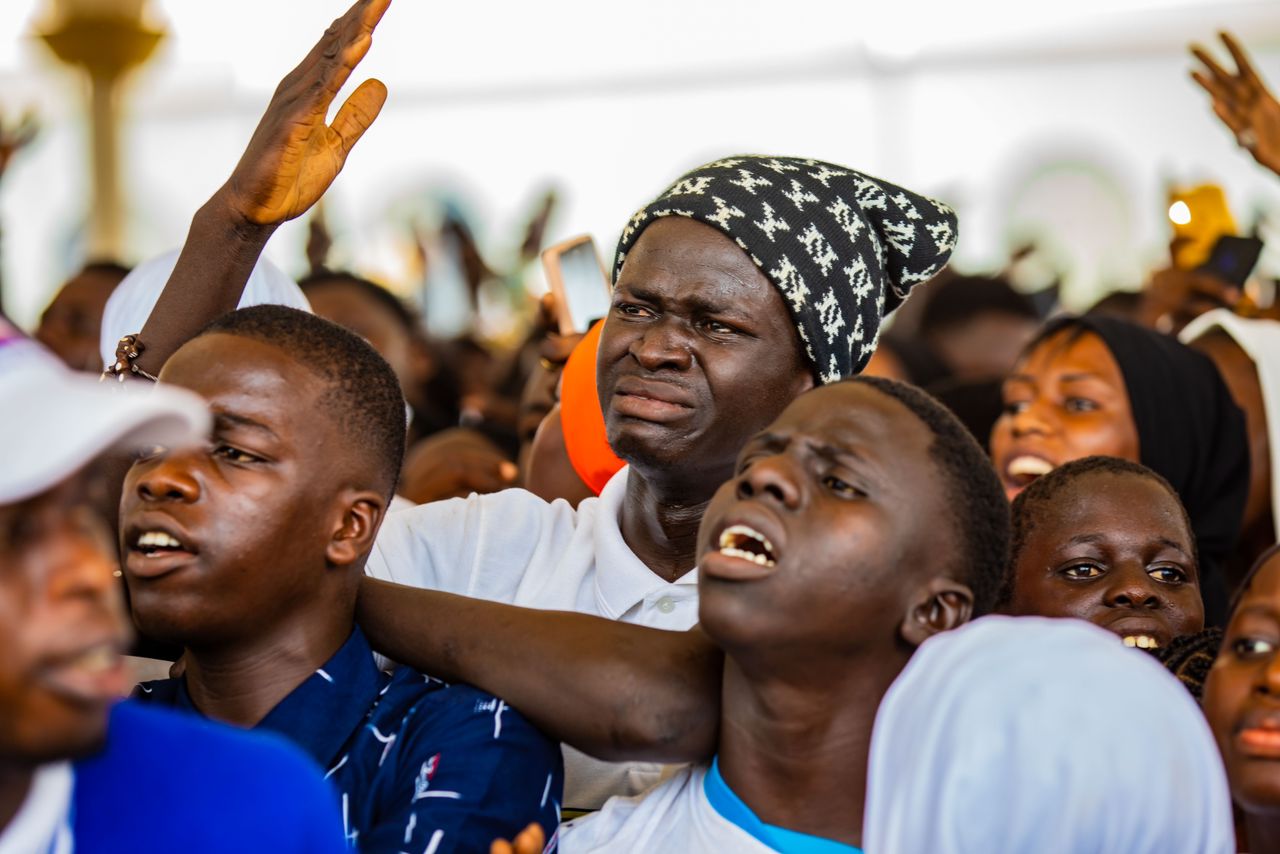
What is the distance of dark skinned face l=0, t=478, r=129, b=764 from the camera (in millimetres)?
1170

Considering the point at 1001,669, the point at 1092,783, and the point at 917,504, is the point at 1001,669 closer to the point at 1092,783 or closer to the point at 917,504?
the point at 1092,783

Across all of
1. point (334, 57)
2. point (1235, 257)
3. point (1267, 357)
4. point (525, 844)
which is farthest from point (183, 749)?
point (1235, 257)

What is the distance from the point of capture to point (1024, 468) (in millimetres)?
3381

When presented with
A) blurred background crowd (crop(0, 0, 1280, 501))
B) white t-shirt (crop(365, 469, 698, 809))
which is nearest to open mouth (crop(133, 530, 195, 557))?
white t-shirt (crop(365, 469, 698, 809))

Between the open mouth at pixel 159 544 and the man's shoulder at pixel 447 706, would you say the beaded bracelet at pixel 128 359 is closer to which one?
the open mouth at pixel 159 544

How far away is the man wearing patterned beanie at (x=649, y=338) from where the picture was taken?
2.24 meters

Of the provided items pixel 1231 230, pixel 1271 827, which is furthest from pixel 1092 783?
pixel 1231 230

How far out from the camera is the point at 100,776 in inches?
50.8

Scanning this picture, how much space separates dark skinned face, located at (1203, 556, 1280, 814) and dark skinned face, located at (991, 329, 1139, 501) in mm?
1342

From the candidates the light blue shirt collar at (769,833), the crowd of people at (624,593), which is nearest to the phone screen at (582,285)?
the crowd of people at (624,593)

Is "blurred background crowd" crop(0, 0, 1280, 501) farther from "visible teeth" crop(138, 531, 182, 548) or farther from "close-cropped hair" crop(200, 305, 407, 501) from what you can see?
"visible teeth" crop(138, 531, 182, 548)

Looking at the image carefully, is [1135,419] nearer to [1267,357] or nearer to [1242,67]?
[1267,357]

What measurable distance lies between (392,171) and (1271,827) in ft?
35.4

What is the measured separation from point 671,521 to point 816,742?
565 mm
